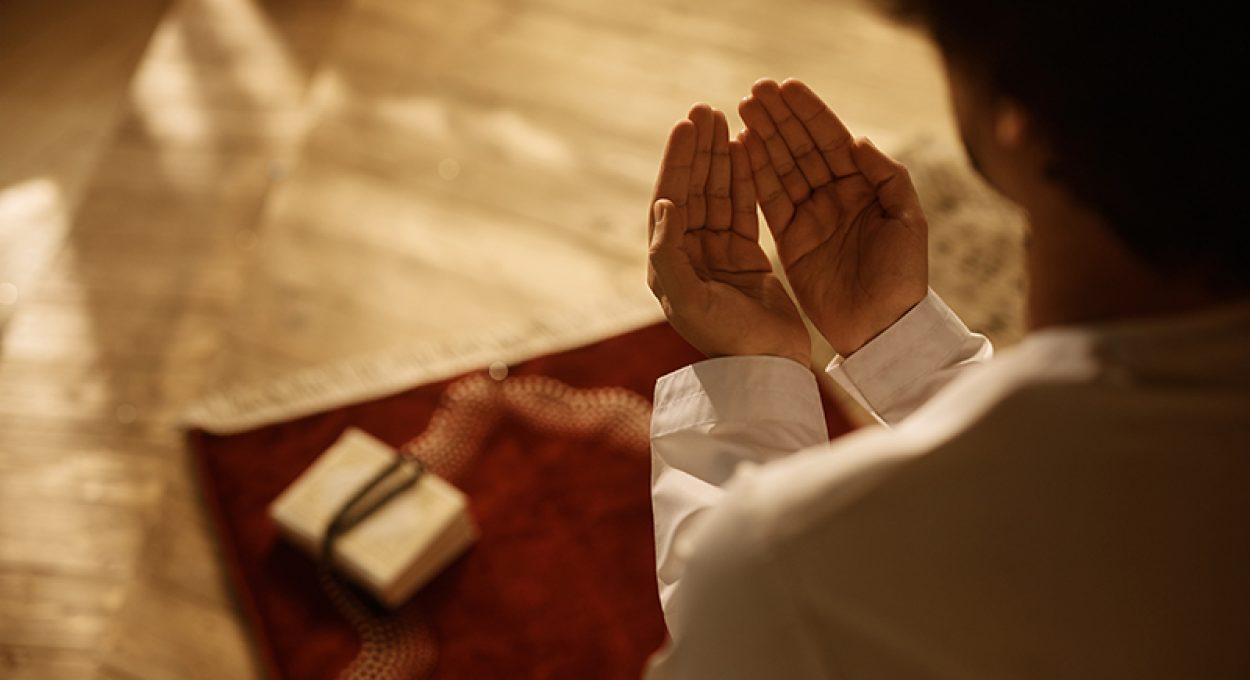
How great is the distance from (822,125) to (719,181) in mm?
119

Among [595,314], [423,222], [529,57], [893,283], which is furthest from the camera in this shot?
[529,57]

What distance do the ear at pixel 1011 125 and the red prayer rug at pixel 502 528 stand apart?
110 cm

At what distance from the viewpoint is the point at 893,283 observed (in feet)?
3.11

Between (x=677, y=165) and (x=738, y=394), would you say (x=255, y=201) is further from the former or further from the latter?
(x=738, y=394)

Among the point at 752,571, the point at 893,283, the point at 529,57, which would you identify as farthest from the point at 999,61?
the point at 529,57

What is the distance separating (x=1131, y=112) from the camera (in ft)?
1.62

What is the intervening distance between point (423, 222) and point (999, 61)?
159 cm

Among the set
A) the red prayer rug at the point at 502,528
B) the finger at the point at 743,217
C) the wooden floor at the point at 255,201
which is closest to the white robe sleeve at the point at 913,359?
the finger at the point at 743,217

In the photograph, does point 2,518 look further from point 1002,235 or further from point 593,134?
point 1002,235

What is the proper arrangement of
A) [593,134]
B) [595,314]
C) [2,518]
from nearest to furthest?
1. [2,518]
2. [595,314]
3. [593,134]

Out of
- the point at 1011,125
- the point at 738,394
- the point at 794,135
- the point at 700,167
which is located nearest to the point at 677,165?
the point at 700,167

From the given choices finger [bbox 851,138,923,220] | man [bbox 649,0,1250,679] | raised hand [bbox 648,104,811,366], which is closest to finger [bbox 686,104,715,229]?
raised hand [bbox 648,104,811,366]

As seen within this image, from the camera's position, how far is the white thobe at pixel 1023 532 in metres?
0.48

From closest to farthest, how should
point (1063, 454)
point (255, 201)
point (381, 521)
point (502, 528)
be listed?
point (1063, 454), point (381, 521), point (502, 528), point (255, 201)
